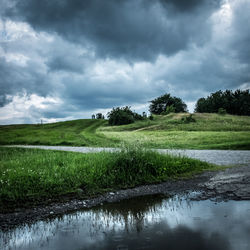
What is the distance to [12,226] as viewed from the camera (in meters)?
5.21

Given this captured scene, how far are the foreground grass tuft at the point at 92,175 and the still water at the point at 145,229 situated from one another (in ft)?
5.50

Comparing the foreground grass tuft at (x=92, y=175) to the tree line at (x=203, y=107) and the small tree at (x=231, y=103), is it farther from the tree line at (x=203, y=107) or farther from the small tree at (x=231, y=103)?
the small tree at (x=231, y=103)

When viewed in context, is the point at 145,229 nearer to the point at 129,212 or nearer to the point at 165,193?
the point at 129,212

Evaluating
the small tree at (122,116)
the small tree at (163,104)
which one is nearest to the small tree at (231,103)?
the small tree at (163,104)

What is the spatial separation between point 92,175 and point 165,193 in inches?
113

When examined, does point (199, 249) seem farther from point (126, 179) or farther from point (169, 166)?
point (169, 166)

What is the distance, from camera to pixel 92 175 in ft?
27.0

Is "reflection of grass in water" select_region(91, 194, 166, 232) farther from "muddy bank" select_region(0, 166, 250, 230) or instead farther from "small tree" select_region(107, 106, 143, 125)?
"small tree" select_region(107, 106, 143, 125)

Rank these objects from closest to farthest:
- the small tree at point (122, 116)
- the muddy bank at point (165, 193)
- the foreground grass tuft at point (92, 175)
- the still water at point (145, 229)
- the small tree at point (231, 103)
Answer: the still water at point (145, 229) → the muddy bank at point (165, 193) → the foreground grass tuft at point (92, 175) → the small tree at point (122, 116) → the small tree at point (231, 103)

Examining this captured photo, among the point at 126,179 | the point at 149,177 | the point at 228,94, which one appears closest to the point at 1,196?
the point at 126,179

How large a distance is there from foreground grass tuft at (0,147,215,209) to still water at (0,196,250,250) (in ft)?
5.50

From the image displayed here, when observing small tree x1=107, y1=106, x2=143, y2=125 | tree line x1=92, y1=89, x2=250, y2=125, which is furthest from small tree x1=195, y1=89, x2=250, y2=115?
small tree x1=107, y1=106, x2=143, y2=125

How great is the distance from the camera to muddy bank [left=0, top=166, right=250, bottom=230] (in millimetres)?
5787

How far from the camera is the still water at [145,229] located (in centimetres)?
419
